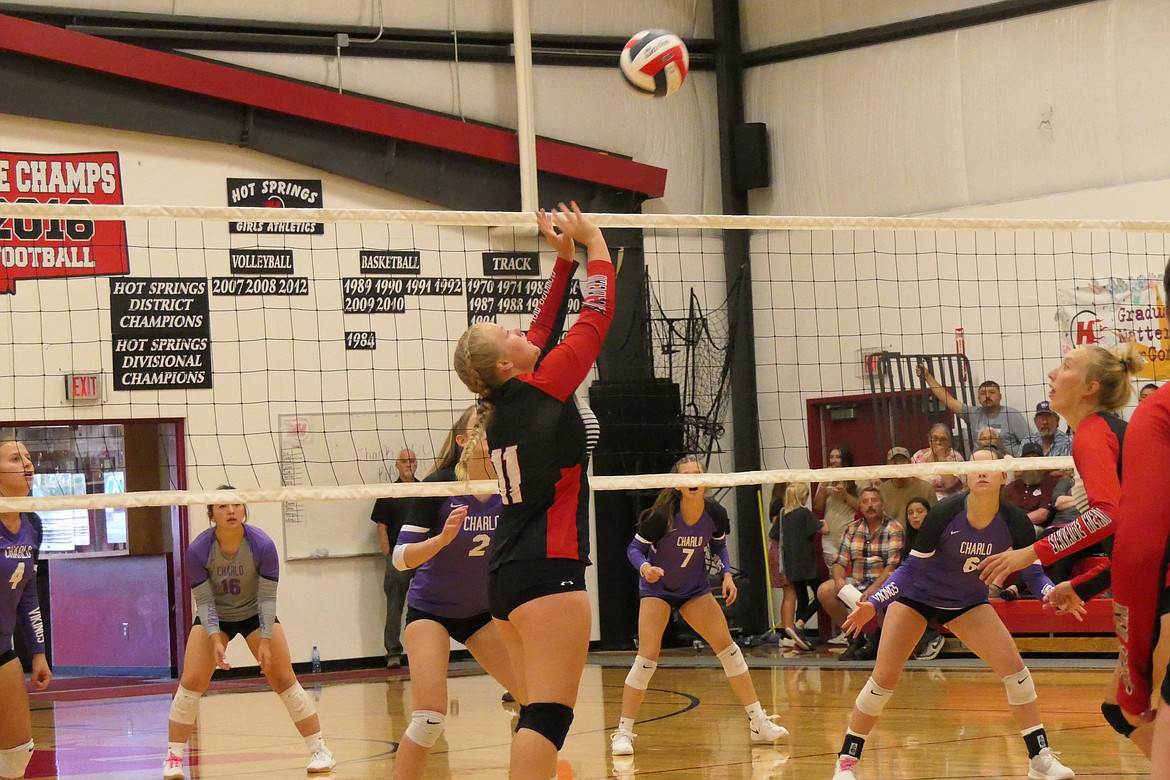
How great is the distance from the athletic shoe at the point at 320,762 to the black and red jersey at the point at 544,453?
146 inches

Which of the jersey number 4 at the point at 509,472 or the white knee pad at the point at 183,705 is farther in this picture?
the white knee pad at the point at 183,705

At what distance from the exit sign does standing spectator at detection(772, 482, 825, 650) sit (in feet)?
20.6

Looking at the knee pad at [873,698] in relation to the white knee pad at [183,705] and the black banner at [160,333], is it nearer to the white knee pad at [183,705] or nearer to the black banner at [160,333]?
the white knee pad at [183,705]

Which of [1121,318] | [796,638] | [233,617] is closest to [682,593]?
[233,617]

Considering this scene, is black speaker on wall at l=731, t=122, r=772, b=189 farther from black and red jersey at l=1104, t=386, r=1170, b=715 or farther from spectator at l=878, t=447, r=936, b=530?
black and red jersey at l=1104, t=386, r=1170, b=715

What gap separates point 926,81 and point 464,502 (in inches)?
372

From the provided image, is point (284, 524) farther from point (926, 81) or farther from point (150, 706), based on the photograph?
point (926, 81)

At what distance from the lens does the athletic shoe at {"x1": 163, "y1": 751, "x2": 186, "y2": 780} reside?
7.39 metres

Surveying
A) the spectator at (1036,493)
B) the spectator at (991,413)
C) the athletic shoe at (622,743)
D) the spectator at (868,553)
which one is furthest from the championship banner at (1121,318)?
the athletic shoe at (622,743)

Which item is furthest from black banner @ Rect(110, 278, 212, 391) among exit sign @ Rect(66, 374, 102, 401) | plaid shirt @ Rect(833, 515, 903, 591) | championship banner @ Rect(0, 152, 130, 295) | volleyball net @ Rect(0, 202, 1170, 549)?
plaid shirt @ Rect(833, 515, 903, 591)

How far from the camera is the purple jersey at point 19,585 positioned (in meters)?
5.57

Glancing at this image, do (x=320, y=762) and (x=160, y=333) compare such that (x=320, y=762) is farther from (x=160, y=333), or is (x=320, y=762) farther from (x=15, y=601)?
(x=160, y=333)

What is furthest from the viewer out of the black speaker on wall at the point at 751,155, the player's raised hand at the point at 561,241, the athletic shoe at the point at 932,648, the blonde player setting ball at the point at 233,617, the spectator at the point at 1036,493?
the black speaker on wall at the point at 751,155

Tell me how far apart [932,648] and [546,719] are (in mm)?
8252
